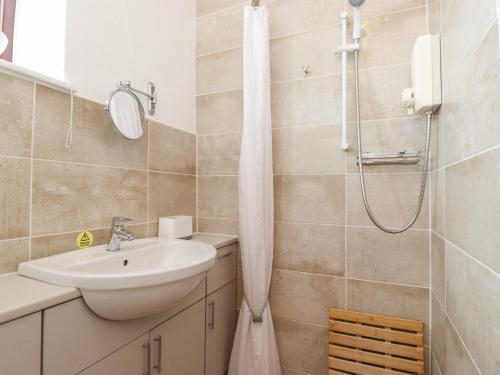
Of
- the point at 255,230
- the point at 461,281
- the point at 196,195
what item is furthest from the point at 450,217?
the point at 196,195

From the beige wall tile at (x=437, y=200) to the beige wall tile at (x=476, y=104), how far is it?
0.15 m

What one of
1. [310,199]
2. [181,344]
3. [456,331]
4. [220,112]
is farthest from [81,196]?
[456,331]

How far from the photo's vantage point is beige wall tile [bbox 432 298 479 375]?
0.75m

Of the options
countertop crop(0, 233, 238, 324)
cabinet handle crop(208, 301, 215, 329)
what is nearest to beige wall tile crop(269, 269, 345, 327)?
cabinet handle crop(208, 301, 215, 329)

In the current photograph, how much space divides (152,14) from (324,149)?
120 cm

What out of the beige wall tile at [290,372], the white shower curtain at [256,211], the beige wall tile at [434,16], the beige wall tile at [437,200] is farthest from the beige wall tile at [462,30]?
the beige wall tile at [290,372]

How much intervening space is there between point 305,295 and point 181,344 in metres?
0.68

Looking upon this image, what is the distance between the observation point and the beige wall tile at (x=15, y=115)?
2.81 ft

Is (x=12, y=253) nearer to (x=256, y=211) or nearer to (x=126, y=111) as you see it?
(x=126, y=111)

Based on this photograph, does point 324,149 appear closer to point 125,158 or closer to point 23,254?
point 125,158

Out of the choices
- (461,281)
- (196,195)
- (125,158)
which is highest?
(125,158)

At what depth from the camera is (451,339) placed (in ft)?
2.92

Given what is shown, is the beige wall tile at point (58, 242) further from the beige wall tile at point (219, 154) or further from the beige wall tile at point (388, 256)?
the beige wall tile at point (388, 256)

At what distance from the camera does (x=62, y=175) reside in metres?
1.01
